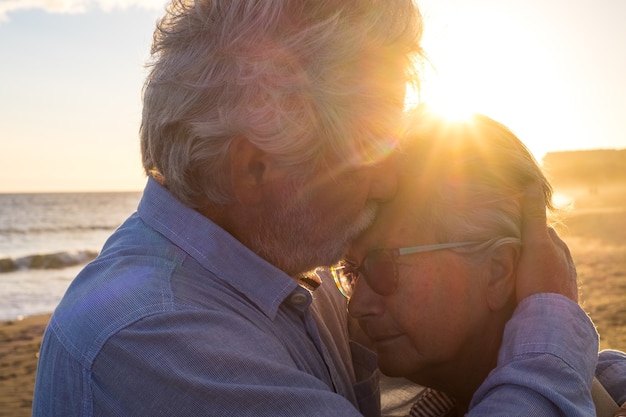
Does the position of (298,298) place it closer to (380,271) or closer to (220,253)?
(220,253)

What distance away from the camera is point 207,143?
2076 millimetres

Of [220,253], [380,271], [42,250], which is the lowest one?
[42,250]

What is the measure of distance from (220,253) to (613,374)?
64.5 inches

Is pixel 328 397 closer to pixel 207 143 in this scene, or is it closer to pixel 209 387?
pixel 209 387

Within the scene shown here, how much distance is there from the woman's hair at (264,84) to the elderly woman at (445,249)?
47 cm

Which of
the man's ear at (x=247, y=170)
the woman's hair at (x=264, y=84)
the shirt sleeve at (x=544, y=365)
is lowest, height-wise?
the shirt sleeve at (x=544, y=365)

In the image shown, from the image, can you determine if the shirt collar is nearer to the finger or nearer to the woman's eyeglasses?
the woman's eyeglasses

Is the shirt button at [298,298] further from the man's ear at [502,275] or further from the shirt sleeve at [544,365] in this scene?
the man's ear at [502,275]

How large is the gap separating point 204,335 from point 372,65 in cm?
108

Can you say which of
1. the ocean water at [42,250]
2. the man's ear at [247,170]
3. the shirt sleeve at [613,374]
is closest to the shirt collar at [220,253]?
the man's ear at [247,170]

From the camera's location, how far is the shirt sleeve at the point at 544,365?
1857mm

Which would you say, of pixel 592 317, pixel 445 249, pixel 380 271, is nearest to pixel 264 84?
pixel 380 271

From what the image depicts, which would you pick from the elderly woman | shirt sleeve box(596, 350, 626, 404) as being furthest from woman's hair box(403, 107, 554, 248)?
shirt sleeve box(596, 350, 626, 404)

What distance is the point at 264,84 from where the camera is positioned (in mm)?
2061
